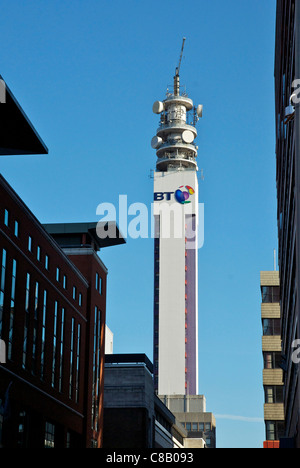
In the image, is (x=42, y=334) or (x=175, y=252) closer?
(x=42, y=334)

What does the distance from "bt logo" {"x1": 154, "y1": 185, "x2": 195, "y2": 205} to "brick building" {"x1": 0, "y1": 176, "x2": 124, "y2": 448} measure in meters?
96.9

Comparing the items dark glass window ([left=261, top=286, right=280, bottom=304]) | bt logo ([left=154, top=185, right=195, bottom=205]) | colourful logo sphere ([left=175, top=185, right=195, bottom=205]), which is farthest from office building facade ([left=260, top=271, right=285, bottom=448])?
bt logo ([left=154, top=185, right=195, bottom=205])

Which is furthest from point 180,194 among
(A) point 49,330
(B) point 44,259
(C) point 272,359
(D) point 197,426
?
(B) point 44,259

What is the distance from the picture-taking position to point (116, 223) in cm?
8831

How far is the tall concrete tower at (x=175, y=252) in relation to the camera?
174m

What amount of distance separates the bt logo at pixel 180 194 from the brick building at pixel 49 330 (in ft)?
318

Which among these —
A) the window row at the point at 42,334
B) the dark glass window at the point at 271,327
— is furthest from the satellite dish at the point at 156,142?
the window row at the point at 42,334

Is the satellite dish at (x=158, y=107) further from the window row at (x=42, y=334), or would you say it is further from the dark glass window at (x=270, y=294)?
the window row at (x=42, y=334)

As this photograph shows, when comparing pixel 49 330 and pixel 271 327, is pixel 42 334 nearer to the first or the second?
pixel 49 330

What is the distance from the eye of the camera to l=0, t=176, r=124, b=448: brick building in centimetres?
5372

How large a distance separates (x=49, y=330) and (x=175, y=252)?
4596 inches

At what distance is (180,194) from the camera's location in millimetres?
185625

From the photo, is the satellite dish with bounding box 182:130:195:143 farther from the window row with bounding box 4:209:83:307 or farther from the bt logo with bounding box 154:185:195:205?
the window row with bounding box 4:209:83:307
